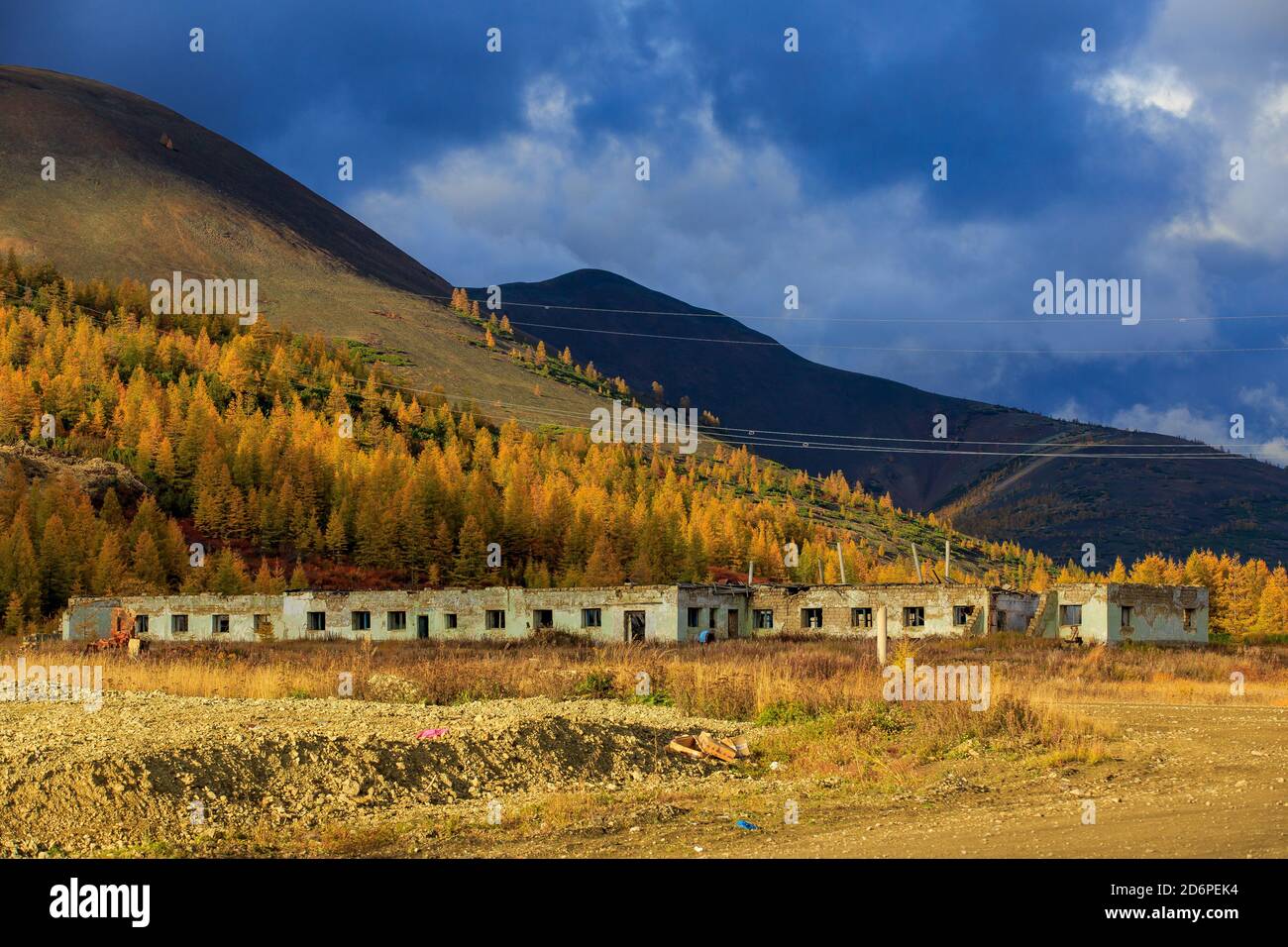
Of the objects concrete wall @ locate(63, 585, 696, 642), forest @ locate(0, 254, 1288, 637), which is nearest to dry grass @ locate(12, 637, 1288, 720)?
concrete wall @ locate(63, 585, 696, 642)

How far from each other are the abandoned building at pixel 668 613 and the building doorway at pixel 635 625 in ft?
0.14

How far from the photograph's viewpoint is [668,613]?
5053cm

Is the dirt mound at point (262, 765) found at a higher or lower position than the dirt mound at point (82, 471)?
lower

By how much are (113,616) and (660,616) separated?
2213 centimetres

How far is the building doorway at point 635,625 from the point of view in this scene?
51062 mm

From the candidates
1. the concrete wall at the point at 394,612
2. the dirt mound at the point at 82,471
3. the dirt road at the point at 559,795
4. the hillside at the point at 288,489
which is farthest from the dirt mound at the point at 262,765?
the dirt mound at the point at 82,471

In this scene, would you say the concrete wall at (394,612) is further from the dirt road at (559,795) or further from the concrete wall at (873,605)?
the dirt road at (559,795)

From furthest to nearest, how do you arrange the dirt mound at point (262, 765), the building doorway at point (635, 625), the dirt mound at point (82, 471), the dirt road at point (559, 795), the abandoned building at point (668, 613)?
1. the dirt mound at point (82, 471)
2. the building doorway at point (635, 625)
3. the abandoned building at point (668, 613)
4. the dirt mound at point (262, 765)
5. the dirt road at point (559, 795)

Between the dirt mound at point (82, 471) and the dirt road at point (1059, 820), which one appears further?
the dirt mound at point (82, 471)

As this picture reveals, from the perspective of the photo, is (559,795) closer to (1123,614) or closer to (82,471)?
(1123,614)

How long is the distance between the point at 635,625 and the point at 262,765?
34050mm

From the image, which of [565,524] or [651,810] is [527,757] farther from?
[565,524]

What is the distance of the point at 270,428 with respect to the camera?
120312 mm

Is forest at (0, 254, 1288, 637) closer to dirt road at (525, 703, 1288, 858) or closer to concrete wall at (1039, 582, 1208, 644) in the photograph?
concrete wall at (1039, 582, 1208, 644)
